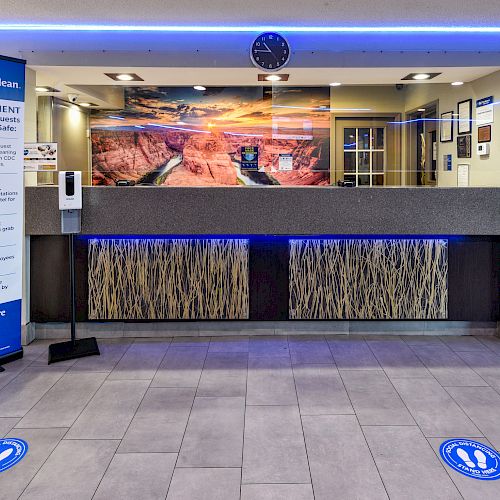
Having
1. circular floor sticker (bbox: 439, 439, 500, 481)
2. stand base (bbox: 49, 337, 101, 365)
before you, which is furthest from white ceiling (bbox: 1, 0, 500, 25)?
circular floor sticker (bbox: 439, 439, 500, 481)

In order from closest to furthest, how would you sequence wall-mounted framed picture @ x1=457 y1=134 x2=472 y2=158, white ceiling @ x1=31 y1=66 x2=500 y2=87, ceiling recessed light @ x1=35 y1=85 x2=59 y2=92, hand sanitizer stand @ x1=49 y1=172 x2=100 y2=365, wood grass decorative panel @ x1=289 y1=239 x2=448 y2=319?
1. hand sanitizer stand @ x1=49 y1=172 x2=100 y2=365
2. wood grass decorative panel @ x1=289 y1=239 x2=448 y2=319
3. white ceiling @ x1=31 y1=66 x2=500 y2=87
4. ceiling recessed light @ x1=35 y1=85 x2=59 y2=92
5. wall-mounted framed picture @ x1=457 y1=134 x2=472 y2=158

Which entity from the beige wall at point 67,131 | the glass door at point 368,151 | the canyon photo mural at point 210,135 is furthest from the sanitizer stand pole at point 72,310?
the glass door at point 368,151

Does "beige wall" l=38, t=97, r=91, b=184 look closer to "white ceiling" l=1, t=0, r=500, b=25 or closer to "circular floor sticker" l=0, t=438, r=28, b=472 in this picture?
"white ceiling" l=1, t=0, r=500, b=25

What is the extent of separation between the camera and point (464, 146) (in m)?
5.00

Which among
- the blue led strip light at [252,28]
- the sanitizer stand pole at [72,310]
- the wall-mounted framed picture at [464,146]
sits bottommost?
the sanitizer stand pole at [72,310]

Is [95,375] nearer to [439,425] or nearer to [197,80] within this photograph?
[439,425]

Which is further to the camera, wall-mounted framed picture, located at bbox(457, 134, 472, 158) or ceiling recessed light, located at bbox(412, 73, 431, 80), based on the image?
wall-mounted framed picture, located at bbox(457, 134, 472, 158)

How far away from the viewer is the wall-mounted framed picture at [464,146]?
4934 millimetres

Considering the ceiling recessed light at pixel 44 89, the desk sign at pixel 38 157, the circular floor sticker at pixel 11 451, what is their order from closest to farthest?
the circular floor sticker at pixel 11 451
the desk sign at pixel 38 157
the ceiling recessed light at pixel 44 89

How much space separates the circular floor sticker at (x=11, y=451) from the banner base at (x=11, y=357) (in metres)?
1.24

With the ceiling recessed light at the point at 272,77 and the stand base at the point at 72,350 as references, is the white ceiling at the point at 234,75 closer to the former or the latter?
the ceiling recessed light at the point at 272,77

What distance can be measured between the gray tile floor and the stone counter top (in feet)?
3.02

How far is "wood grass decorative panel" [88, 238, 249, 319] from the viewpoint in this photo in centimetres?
425

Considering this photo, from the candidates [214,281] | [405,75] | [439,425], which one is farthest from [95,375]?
[405,75]
